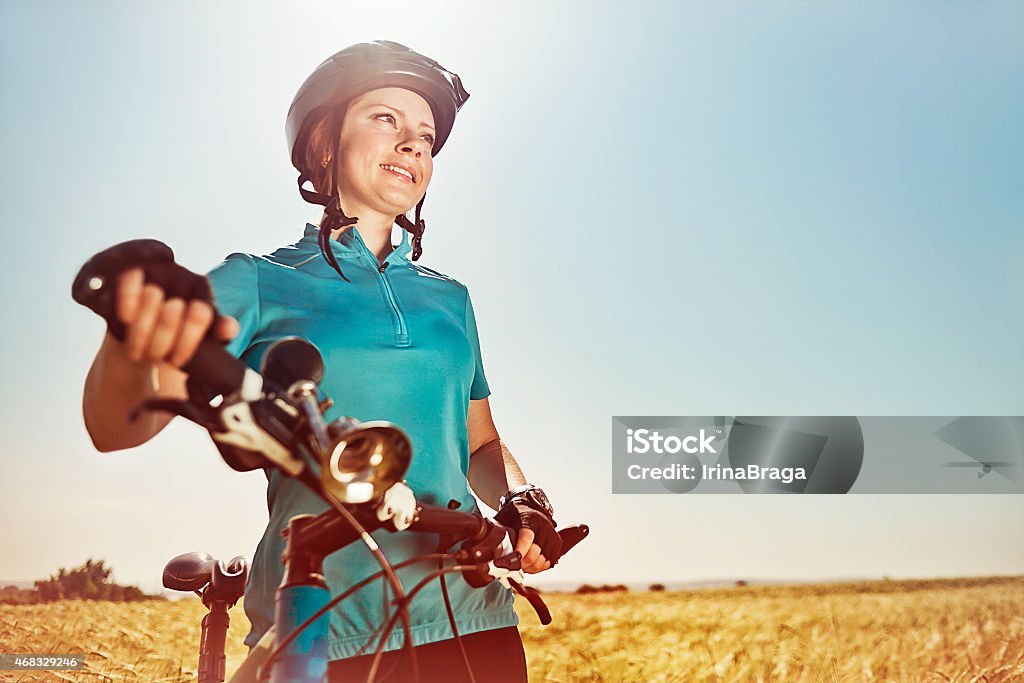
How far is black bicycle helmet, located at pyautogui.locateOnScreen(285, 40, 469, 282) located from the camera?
5.11ft

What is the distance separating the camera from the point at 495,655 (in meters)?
1.38

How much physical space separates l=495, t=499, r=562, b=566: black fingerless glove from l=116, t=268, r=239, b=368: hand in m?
0.69

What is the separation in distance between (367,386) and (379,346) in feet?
0.26

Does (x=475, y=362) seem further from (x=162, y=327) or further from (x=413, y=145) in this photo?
(x=162, y=327)

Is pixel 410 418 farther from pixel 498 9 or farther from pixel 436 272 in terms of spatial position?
pixel 498 9

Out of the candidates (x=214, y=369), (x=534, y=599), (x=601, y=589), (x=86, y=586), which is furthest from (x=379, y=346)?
(x=86, y=586)

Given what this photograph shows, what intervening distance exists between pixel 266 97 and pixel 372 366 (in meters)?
0.93

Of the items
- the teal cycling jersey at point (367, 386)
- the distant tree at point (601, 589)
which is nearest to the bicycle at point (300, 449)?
the teal cycling jersey at point (367, 386)

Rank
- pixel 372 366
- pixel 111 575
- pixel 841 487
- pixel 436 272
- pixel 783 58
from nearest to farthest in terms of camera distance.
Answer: pixel 372 366
pixel 436 272
pixel 111 575
pixel 841 487
pixel 783 58

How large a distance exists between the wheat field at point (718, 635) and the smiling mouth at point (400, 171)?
0.98 m

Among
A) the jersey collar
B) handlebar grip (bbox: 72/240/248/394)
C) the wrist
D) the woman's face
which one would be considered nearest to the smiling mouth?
the woman's face

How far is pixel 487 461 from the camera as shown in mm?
1580

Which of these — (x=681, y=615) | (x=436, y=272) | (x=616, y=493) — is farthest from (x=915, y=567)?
(x=436, y=272)

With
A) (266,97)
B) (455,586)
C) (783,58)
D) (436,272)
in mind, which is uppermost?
(783,58)
